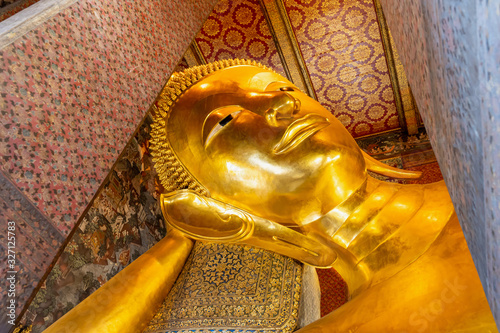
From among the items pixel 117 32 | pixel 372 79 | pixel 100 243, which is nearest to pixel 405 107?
pixel 372 79

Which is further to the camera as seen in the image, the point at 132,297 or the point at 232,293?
the point at 232,293

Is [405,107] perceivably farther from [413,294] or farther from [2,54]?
[2,54]

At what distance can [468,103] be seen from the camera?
444 millimetres

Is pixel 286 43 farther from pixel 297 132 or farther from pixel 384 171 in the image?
pixel 297 132

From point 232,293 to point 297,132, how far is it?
29.0 inches

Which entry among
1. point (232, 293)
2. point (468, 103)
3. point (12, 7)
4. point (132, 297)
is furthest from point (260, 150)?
point (12, 7)

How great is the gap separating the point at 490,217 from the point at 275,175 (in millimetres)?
1272

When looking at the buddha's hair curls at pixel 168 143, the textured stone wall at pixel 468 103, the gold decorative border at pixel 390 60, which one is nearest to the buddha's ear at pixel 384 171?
the buddha's hair curls at pixel 168 143

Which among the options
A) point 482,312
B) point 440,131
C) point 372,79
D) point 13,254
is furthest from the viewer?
point 372,79

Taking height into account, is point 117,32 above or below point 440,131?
above

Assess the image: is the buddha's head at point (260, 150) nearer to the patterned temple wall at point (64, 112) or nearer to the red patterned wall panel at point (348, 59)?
the patterned temple wall at point (64, 112)

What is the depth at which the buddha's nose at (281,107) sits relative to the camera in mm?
1639

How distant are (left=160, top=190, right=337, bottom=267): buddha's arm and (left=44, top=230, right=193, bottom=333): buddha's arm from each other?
9.2 inches

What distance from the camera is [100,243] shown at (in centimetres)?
225
